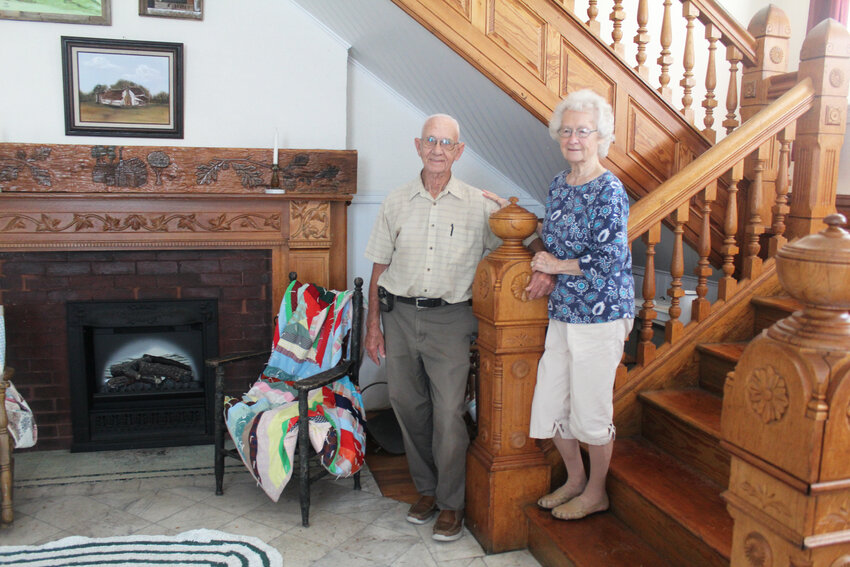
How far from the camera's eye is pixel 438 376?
266 cm

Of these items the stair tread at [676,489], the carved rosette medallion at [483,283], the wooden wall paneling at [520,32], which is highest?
the wooden wall paneling at [520,32]

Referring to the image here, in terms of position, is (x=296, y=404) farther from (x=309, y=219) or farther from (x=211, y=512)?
(x=309, y=219)

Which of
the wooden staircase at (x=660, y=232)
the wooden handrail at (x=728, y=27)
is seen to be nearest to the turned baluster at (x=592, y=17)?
the wooden staircase at (x=660, y=232)

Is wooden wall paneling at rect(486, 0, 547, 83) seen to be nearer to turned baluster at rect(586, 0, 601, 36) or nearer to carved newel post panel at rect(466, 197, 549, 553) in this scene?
turned baluster at rect(586, 0, 601, 36)

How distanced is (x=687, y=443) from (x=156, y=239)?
2.61m

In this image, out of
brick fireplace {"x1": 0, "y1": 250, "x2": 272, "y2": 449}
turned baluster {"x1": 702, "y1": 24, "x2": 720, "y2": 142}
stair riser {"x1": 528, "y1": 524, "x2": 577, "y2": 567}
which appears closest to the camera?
stair riser {"x1": 528, "y1": 524, "x2": 577, "y2": 567}

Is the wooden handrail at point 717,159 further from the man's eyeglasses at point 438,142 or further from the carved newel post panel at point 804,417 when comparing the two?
the carved newel post panel at point 804,417

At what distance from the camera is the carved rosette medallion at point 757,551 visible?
1.26 metres

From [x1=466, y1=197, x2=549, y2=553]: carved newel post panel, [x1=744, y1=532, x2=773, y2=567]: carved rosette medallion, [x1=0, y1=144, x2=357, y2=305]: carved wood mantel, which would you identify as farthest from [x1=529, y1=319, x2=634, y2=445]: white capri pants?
[x1=0, y1=144, x2=357, y2=305]: carved wood mantel

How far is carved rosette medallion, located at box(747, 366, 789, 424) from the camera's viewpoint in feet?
3.98

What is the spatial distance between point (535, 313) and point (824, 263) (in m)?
1.32

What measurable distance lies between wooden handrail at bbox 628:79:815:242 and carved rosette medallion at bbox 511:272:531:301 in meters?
0.41

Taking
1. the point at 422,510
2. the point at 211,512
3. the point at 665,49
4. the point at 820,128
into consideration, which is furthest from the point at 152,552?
the point at 820,128

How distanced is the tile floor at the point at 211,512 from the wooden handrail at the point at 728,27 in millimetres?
2282
